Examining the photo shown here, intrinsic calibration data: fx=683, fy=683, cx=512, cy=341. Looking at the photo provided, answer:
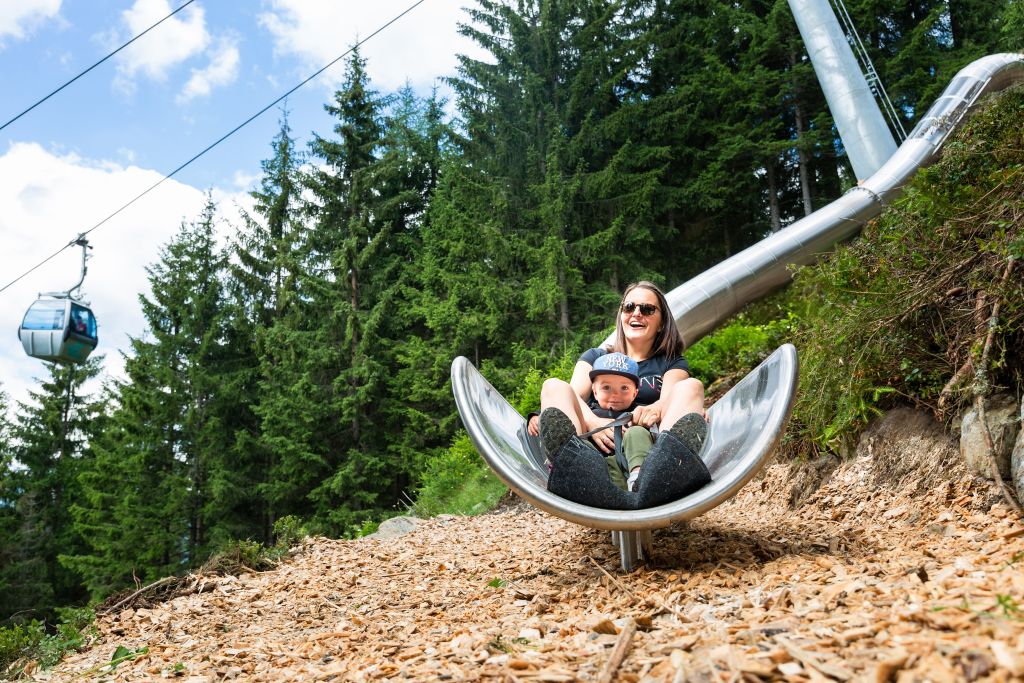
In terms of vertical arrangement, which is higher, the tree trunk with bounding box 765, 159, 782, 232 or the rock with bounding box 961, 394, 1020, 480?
the tree trunk with bounding box 765, 159, 782, 232

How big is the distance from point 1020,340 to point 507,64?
1168 centimetres

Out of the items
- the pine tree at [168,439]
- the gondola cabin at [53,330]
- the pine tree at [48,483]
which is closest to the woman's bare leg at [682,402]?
the gondola cabin at [53,330]

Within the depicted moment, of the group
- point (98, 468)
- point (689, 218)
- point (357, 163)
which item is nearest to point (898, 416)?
point (689, 218)

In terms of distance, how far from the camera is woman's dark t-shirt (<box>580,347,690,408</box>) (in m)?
3.09

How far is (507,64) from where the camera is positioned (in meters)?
12.9

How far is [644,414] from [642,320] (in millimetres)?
629

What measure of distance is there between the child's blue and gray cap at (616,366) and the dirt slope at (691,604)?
75cm

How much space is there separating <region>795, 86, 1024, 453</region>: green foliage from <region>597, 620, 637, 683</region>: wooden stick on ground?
5.69ft

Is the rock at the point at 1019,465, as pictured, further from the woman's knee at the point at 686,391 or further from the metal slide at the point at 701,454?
the woman's knee at the point at 686,391

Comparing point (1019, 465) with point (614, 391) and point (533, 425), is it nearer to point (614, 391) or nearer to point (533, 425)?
point (614, 391)

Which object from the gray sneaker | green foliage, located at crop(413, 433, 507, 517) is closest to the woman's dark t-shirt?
the gray sneaker

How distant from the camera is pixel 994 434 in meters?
2.56

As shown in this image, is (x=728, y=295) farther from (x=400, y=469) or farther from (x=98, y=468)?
(x=98, y=468)

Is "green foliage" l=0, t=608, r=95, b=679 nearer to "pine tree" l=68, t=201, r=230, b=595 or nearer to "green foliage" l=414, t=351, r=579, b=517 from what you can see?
"green foliage" l=414, t=351, r=579, b=517
